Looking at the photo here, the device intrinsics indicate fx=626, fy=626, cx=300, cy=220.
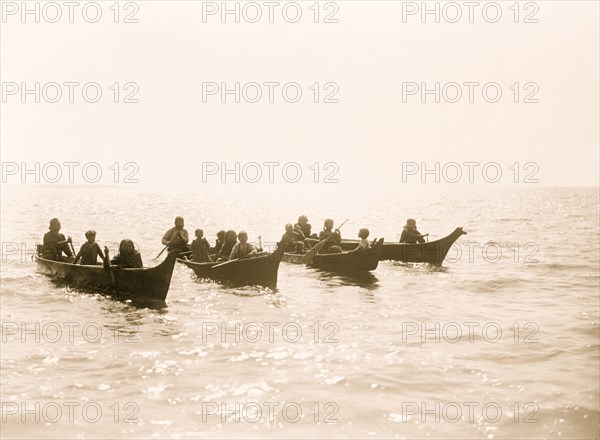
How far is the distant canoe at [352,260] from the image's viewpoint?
20.2 meters

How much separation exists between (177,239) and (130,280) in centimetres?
624

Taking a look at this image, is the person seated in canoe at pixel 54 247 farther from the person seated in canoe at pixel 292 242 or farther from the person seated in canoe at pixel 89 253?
the person seated in canoe at pixel 292 242

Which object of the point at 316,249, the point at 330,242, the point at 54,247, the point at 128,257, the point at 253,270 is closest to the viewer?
the point at 128,257

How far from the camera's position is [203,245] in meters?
20.9

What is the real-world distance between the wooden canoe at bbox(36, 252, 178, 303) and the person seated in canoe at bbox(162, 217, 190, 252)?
452 cm

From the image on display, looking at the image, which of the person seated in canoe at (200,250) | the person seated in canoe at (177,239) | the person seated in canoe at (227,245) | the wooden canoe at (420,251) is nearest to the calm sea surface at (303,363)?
the person seated in canoe at (200,250)

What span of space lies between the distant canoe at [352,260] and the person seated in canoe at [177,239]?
4.70 m

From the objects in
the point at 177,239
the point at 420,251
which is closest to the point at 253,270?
the point at 177,239

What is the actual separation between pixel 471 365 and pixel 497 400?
1648 millimetres

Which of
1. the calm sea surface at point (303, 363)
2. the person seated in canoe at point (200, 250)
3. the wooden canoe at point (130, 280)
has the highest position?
the person seated in canoe at point (200, 250)

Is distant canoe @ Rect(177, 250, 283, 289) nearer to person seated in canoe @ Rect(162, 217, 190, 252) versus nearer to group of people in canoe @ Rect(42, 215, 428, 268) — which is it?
group of people in canoe @ Rect(42, 215, 428, 268)

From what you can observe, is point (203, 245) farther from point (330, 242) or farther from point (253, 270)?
point (330, 242)

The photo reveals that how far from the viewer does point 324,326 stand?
1366 cm

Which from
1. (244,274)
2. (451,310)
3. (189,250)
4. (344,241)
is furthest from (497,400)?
(344,241)
